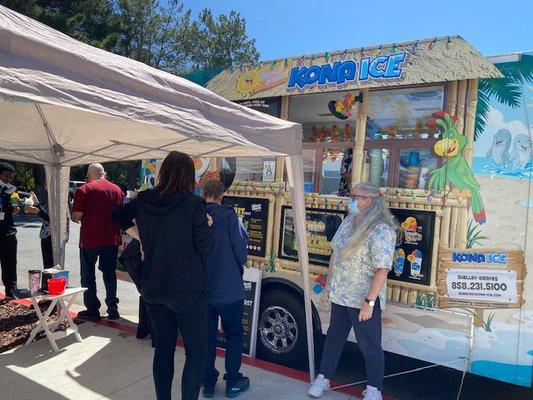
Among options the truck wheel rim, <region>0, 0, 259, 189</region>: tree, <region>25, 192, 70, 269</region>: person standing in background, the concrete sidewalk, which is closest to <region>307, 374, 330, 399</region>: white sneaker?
the concrete sidewalk

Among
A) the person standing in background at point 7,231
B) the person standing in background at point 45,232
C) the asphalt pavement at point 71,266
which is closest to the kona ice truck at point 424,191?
the asphalt pavement at point 71,266

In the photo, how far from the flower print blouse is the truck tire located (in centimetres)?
78

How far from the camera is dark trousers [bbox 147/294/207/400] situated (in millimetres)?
2803

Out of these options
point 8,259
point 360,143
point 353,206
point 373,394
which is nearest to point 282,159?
point 360,143

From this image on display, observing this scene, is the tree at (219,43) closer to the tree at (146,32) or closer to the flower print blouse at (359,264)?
the tree at (146,32)

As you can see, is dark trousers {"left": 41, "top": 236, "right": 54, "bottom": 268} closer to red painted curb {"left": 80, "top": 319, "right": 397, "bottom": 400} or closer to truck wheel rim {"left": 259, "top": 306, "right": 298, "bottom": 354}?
red painted curb {"left": 80, "top": 319, "right": 397, "bottom": 400}

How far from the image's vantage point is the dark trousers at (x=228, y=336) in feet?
10.9

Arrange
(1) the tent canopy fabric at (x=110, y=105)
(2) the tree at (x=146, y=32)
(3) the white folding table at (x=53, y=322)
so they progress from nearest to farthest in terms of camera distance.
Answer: (1) the tent canopy fabric at (x=110, y=105), (3) the white folding table at (x=53, y=322), (2) the tree at (x=146, y=32)

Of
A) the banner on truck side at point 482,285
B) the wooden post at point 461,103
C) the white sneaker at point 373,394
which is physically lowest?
the white sneaker at point 373,394

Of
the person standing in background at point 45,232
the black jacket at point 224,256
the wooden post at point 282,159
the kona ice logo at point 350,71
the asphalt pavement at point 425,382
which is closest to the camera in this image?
the black jacket at point 224,256

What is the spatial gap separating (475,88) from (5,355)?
4629mm

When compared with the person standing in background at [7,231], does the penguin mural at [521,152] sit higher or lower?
higher

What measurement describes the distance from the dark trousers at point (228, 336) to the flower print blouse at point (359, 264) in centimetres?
76

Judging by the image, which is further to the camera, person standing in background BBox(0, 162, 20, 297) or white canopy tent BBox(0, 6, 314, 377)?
person standing in background BBox(0, 162, 20, 297)
